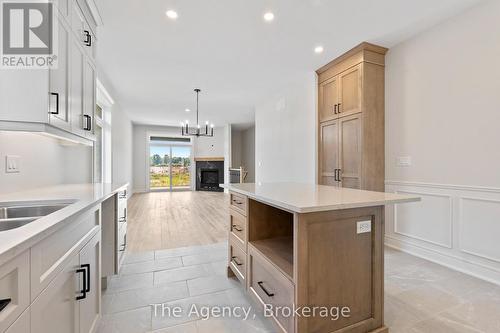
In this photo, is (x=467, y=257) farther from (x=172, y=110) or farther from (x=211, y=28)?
(x=172, y=110)

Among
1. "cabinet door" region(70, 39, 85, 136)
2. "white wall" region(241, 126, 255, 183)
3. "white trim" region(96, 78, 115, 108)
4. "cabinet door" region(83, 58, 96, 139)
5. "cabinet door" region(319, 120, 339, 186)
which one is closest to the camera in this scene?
"cabinet door" region(70, 39, 85, 136)

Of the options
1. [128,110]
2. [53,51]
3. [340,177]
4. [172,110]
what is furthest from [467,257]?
[128,110]

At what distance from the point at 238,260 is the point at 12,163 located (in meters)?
1.83

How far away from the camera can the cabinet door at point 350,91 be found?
323cm

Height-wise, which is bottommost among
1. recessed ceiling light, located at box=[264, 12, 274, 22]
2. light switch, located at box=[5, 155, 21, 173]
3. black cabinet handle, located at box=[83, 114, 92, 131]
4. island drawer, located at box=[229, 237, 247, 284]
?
island drawer, located at box=[229, 237, 247, 284]

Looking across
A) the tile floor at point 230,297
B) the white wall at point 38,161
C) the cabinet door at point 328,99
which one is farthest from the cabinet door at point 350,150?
the white wall at point 38,161

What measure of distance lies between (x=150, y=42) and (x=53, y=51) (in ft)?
5.80

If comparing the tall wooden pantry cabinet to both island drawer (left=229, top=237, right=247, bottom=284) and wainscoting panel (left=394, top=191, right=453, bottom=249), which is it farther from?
island drawer (left=229, top=237, right=247, bottom=284)

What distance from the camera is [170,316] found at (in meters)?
1.70

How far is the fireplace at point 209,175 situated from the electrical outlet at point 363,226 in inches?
340

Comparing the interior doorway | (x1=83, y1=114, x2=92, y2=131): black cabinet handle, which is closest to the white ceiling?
(x1=83, y1=114, x2=92, y2=131): black cabinet handle

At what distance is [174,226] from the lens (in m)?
4.16

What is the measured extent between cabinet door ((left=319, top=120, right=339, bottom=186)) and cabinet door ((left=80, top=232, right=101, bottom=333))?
322 cm

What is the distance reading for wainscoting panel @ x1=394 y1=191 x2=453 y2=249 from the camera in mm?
2607
